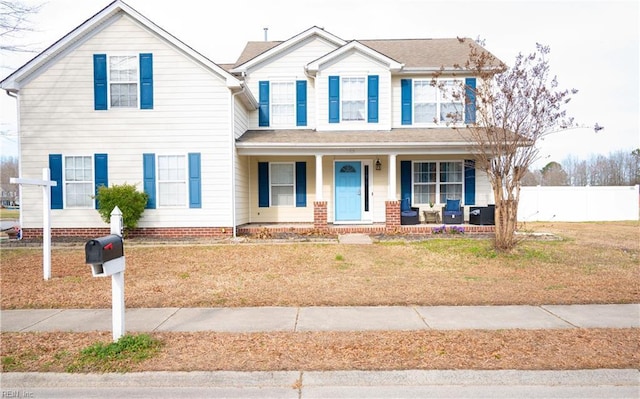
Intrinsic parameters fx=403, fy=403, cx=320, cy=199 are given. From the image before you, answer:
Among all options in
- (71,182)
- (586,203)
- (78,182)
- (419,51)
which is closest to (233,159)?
(78,182)

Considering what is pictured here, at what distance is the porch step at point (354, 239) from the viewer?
12.3 meters

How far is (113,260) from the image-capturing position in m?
4.23

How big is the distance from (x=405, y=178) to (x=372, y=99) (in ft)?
10.9

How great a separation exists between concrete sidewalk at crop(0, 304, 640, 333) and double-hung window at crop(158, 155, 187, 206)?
25.2 feet

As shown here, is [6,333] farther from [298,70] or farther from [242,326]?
[298,70]

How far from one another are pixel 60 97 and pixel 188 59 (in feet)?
14.9

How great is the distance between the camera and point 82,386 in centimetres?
385

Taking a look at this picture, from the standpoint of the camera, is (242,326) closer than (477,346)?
No

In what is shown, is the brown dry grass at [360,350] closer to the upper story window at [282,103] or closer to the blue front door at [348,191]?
the blue front door at [348,191]

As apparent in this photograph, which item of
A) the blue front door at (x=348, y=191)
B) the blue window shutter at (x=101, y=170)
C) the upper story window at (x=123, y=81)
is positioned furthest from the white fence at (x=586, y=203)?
the blue window shutter at (x=101, y=170)

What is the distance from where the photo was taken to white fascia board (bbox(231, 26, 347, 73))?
50.0 feet

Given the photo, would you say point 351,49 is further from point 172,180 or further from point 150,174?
point 150,174

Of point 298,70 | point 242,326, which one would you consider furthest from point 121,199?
point 242,326

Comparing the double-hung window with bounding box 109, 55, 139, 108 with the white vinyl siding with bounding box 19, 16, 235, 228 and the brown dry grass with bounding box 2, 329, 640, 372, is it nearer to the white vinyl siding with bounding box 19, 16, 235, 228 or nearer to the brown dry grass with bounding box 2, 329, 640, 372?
the white vinyl siding with bounding box 19, 16, 235, 228
